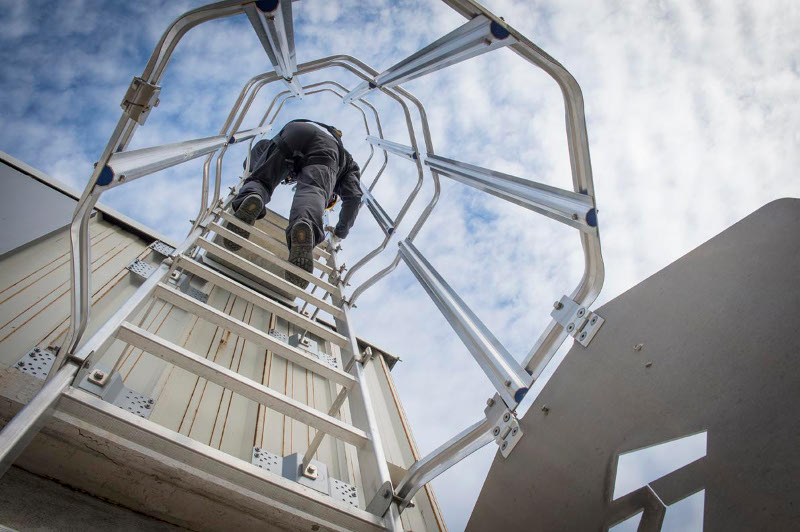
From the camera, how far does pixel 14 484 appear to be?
101 centimetres

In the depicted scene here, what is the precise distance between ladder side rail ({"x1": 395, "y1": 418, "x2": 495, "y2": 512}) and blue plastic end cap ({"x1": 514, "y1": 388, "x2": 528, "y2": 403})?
0.11 meters

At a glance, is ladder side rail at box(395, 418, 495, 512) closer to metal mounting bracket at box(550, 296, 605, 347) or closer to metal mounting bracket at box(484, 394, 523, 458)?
metal mounting bracket at box(484, 394, 523, 458)

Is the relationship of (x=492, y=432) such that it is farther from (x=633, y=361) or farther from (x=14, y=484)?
(x=14, y=484)

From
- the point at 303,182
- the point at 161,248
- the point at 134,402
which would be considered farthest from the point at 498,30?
the point at 161,248

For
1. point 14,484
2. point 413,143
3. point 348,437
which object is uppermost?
point 413,143

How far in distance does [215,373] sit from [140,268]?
4.07 feet

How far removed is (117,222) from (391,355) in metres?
1.96

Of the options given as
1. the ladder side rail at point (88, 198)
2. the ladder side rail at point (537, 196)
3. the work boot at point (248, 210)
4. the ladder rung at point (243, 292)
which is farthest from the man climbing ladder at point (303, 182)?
the ladder side rail at point (88, 198)

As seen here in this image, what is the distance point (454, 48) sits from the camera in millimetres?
1492

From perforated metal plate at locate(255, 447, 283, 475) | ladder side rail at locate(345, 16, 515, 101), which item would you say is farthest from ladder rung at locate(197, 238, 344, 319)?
ladder side rail at locate(345, 16, 515, 101)

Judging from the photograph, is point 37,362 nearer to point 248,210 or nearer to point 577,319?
point 248,210

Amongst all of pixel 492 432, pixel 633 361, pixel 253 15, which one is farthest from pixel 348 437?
pixel 253 15

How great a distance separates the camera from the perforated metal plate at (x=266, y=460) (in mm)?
1613

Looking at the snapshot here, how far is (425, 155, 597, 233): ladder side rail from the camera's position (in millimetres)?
1166
